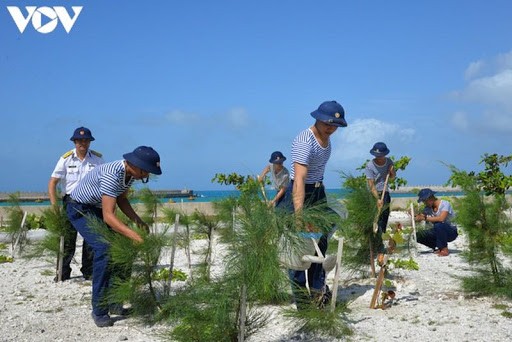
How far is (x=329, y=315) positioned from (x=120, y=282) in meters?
1.74

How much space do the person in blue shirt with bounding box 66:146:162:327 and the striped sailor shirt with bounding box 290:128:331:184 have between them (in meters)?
1.12

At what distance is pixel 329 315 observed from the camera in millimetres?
4227

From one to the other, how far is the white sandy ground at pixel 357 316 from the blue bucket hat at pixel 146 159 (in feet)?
4.12

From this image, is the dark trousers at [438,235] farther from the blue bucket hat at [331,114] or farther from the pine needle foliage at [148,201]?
the blue bucket hat at [331,114]

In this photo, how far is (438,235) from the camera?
8.72m

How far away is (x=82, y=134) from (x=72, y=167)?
44cm

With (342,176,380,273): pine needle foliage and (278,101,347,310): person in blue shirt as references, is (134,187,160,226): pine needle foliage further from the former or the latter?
(278,101,347,310): person in blue shirt

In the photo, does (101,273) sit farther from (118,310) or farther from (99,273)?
(118,310)

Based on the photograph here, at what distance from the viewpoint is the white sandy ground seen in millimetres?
4441

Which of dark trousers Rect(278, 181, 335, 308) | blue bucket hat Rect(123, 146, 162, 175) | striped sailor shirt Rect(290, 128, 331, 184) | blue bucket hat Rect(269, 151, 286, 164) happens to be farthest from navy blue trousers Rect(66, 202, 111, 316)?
blue bucket hat Rect(269, 151, 286, 164)

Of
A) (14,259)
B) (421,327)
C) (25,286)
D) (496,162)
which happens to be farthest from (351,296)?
(496,162)

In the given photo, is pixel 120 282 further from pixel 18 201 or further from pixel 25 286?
pixel 18 201

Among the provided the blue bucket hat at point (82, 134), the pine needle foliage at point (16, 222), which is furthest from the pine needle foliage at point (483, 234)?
the pine needle foliage at point (16, 222)

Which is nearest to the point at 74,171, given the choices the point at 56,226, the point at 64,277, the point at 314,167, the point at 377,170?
the point at 56,226
